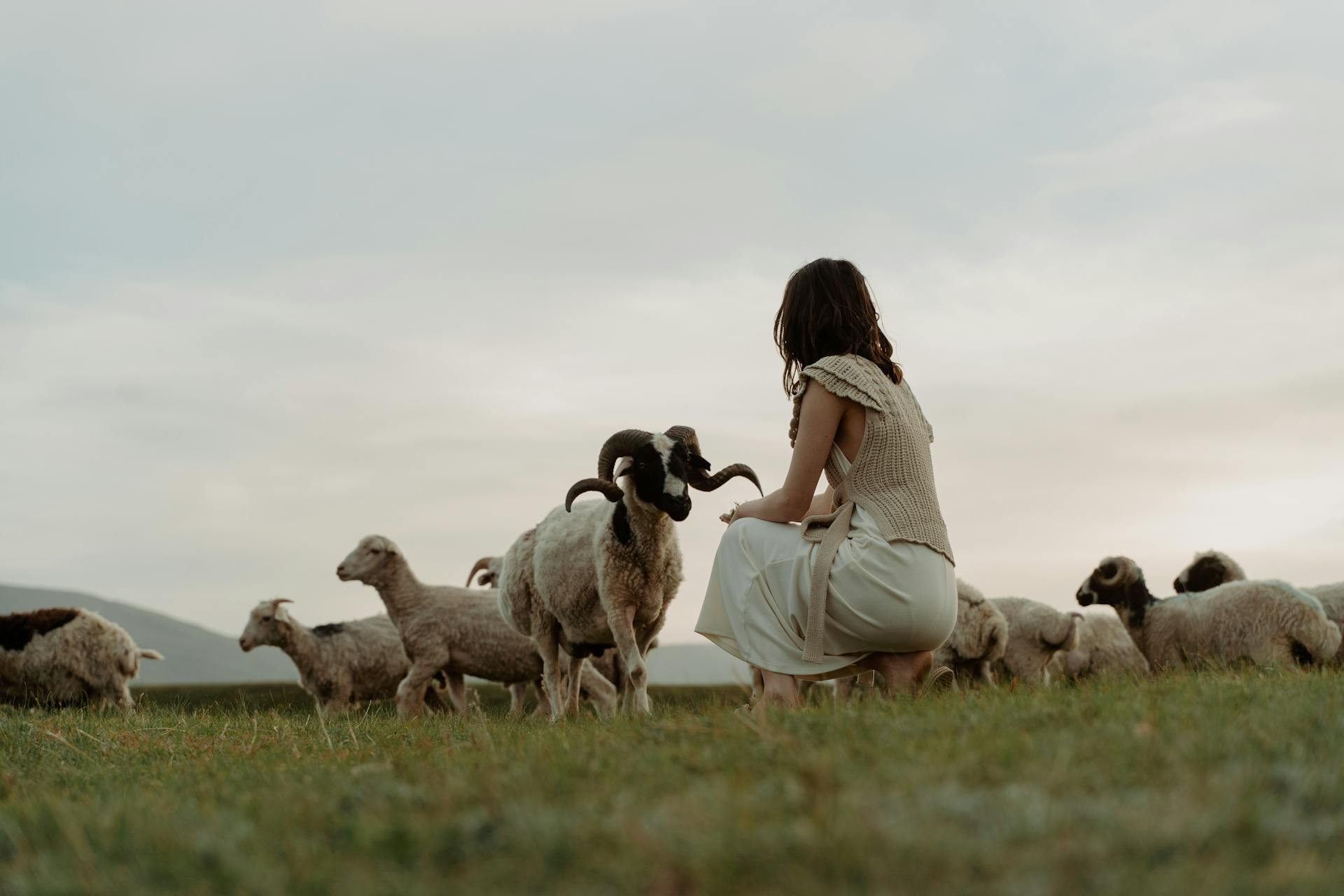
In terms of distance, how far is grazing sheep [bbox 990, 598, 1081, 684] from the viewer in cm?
1360

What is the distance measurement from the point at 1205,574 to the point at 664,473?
889cm

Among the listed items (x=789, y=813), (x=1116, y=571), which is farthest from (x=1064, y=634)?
(x=789, y=813)

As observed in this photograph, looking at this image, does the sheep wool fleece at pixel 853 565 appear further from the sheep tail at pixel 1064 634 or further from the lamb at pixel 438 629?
the lamb at pixel 438 629

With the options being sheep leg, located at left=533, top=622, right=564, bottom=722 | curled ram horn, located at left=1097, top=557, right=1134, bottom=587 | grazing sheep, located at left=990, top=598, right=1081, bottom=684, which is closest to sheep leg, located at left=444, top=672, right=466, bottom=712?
sheep leg, located at left=533, top=622, right=564, bottom=722

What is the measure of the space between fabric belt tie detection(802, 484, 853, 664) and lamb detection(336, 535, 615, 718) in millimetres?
9307

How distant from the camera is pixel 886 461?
6090 millimetres

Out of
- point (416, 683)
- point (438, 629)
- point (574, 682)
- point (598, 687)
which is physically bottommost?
point (416, 683)

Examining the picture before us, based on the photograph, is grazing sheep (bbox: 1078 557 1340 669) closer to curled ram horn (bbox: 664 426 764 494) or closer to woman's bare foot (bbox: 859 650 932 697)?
curled ram horn (bbox: 664 426 764 494)

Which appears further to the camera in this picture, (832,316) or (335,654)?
(335,654)

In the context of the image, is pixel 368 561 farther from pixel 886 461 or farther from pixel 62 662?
pixel 886 461

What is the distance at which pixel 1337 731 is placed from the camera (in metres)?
4.05

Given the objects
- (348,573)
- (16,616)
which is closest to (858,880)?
(348,573)

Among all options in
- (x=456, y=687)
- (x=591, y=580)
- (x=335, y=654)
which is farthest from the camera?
(x=335, y=654)

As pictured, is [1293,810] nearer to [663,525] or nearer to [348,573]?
[663,525]
